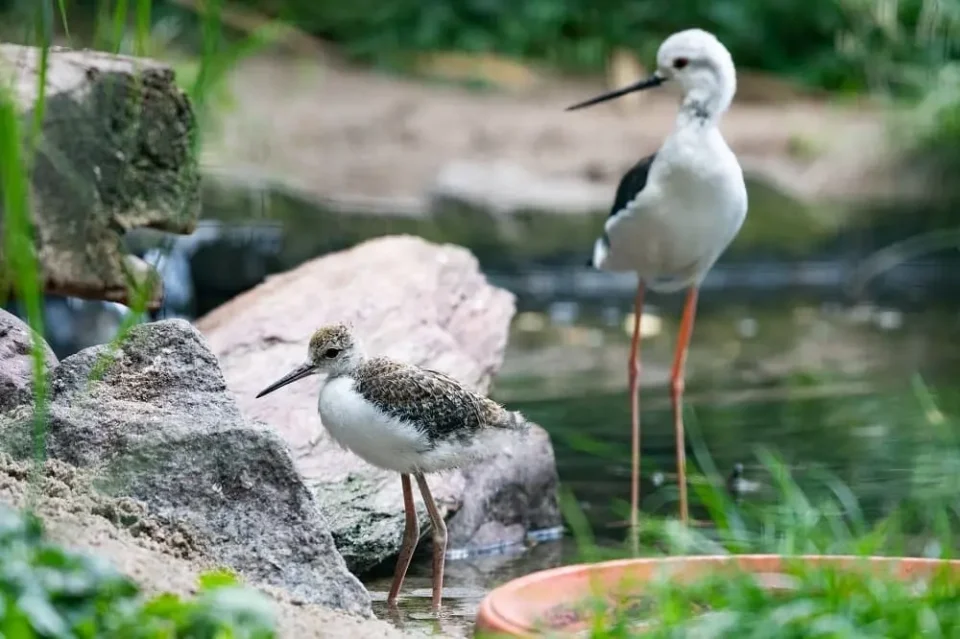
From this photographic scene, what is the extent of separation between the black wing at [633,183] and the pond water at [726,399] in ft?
3.61

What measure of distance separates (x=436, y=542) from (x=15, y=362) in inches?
55.2

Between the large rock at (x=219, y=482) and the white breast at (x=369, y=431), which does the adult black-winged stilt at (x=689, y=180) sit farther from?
the large rock at (x=219, y=482)

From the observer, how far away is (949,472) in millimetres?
4109

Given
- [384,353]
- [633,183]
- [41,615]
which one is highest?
[633,183]

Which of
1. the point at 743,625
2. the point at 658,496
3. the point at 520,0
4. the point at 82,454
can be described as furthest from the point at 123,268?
the point at 520,0

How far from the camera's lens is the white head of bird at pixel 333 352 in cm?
467

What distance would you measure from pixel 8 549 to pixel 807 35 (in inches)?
638

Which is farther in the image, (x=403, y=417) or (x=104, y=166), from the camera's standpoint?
(x=104, y=166)

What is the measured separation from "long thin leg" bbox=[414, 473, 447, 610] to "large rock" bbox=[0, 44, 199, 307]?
1567 mm

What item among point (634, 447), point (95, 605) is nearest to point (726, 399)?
point (634, 447)

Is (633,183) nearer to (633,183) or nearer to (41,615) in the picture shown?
(633,183)

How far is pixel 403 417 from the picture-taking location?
446cm

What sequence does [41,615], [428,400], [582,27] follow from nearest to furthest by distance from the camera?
[41,615] < [428,400] < [582,27]

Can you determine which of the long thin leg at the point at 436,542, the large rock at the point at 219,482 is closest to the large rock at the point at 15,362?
the large rock at the point at 219,482
